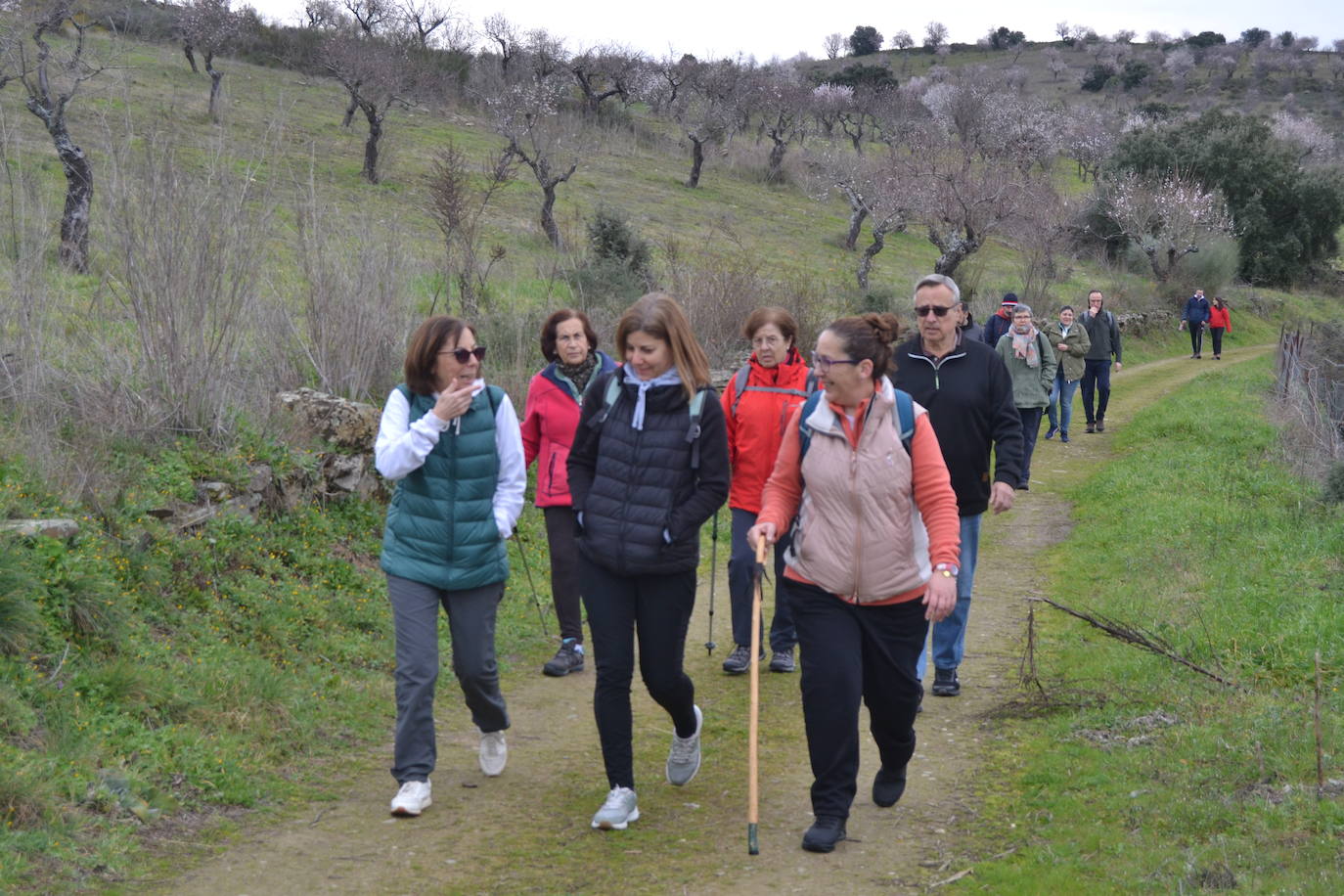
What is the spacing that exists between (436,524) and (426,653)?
0.51 m

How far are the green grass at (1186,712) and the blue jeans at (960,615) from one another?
1.82 ft

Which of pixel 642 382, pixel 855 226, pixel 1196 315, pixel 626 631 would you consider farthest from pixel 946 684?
pixel 855 226

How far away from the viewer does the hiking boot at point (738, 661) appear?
7.41 metres

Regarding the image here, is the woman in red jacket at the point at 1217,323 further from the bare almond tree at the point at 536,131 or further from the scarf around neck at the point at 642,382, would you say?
the scarf around neck at the point at 642,382

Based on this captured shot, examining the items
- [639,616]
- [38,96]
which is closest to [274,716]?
[639,616]

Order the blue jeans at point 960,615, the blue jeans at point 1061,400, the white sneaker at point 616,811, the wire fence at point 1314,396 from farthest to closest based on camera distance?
1. the blue jeans at point 1061,400
2. the wire fence at point 1314,396
3. the blue jeans at point 960,615
4. the white sneaker at point 616,811

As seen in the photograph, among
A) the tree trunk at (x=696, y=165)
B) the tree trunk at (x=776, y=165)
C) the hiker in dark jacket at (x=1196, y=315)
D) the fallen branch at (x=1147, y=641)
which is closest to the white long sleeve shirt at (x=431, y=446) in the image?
the fallen branch at (x=1147, y=641)

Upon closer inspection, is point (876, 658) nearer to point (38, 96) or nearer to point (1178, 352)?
point (38, 96)

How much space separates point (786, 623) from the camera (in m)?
7.29

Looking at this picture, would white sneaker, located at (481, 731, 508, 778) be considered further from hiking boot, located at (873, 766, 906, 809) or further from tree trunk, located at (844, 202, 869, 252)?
tree trunk, located at (844, 202, 869, 252)

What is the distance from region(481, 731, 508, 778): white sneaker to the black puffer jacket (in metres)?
1.28

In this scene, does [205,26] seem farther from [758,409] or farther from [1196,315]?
[758,409]

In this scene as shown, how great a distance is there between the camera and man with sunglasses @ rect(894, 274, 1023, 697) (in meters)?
6.20

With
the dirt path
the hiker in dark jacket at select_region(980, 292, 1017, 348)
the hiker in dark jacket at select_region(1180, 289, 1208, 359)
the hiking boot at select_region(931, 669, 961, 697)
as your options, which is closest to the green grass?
the dirt path
